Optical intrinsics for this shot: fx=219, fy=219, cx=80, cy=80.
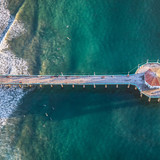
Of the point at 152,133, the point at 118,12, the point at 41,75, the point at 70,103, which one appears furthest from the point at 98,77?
the point at 118,12

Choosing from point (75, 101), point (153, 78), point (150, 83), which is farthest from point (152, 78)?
point (75, 101)

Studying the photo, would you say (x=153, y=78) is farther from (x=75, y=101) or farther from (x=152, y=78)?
(x=75, y=101)

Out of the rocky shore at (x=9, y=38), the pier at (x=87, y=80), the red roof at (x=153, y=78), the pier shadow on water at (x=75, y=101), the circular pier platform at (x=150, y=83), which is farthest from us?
the rocky shore at (x=9, y=38)

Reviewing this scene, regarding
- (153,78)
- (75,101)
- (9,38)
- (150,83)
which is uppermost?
(9,38)

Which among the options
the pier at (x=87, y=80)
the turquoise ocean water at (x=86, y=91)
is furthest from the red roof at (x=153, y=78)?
the turquoise ocean water at (x=86, y=91)

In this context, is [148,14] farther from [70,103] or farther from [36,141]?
[36,141]

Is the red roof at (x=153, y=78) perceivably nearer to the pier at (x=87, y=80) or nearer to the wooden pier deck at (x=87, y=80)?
the pier at (x=87, y=80)
